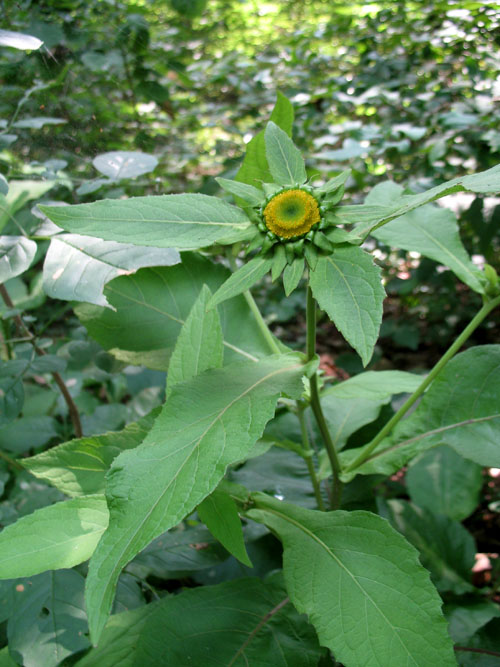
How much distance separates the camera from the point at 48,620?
0.78 m

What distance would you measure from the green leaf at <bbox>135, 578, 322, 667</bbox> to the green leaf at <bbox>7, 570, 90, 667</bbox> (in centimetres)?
11

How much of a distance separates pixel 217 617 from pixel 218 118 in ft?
6.60

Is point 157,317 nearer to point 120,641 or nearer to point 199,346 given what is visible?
point 199,346

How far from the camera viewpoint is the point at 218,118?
2258 millimetres

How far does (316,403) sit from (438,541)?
793mm

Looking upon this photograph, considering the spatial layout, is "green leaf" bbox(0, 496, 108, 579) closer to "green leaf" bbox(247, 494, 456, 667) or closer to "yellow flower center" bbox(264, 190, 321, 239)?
"green leaf" bbox(247, 494, 456, 667)

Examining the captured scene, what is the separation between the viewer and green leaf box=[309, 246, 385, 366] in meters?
0.53

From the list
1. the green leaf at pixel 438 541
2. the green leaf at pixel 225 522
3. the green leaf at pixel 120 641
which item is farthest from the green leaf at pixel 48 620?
the green leaf at pixel 438 541

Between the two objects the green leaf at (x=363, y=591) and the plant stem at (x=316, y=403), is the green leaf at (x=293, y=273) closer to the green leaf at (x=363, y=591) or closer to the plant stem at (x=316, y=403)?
the plant stem at (x=316, y=403)

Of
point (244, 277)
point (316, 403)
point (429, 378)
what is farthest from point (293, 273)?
point (429, 378)

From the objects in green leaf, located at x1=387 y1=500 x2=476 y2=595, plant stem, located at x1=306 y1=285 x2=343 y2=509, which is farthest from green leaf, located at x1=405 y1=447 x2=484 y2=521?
plant stem, located at x1=306 y1=285 x2=343 y2=509

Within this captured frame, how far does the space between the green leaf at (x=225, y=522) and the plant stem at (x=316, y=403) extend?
0.63 ft

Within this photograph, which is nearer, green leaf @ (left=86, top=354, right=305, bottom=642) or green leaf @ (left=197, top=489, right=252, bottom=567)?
green leaf @ (left=86, top=354, right=305, bottom=642)

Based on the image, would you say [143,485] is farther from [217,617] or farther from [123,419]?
[123,419]
